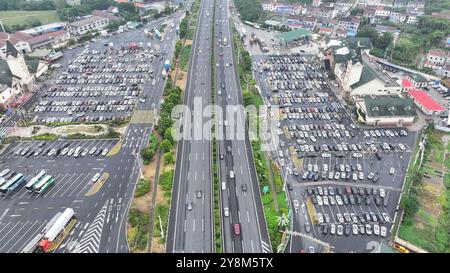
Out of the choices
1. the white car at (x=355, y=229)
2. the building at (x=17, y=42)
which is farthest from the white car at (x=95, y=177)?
the building at (x=17, y=42)

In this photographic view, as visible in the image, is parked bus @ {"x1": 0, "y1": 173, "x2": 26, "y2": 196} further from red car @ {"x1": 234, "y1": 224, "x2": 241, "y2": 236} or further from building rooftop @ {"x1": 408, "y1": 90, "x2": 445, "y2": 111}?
building rooftop @ {"x1": 408, "y1": 90, "x2": 445, "y2": 111}

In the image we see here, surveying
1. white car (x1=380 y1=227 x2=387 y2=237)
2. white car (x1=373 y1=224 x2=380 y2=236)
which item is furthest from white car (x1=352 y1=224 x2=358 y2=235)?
white car (x1=380 y1=227 x2=387 y2=237)

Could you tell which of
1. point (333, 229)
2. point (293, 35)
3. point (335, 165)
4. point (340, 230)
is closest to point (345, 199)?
point (340, 230)

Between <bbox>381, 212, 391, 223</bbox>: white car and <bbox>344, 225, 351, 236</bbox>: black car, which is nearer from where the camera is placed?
<bbox>344, 225, 351, 236</bbox>: black car

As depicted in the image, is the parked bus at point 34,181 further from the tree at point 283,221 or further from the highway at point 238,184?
the tree at point 283,221

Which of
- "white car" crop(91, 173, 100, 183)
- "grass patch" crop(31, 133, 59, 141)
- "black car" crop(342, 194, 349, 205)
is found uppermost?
"grass patch" crop(31, 133, 59, 141)

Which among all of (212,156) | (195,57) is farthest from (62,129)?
(195,57)
